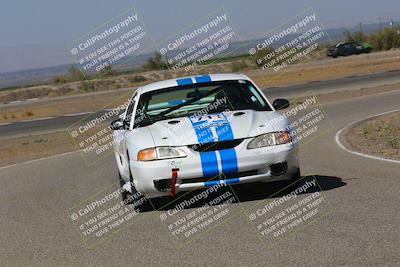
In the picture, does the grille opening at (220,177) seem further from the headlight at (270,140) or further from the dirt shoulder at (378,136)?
the dirt shoulder at (378,136)

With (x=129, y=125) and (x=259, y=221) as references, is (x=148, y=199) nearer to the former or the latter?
(x=129, y=125)

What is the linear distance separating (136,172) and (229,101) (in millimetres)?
1776

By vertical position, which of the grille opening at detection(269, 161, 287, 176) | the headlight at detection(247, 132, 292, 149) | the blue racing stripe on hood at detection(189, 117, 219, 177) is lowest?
the grille opening at detection(269, 161, 287, 176)

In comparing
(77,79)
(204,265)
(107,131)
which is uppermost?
(204,265)

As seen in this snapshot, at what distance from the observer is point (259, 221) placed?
716 cm

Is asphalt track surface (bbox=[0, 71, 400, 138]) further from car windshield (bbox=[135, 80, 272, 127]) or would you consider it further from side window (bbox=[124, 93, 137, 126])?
car windshield (bbox=[135, 80, 272, 127])

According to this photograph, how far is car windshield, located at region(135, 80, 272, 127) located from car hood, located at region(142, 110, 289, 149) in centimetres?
39

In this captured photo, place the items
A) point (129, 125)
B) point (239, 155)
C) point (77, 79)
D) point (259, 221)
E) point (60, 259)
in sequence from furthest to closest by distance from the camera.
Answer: point (77, 79)
point (129, 125)
point (239, 155)
point (259, 221)
point (60, 259)

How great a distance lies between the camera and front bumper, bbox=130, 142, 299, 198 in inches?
311

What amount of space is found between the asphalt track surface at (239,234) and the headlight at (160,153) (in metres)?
0.64

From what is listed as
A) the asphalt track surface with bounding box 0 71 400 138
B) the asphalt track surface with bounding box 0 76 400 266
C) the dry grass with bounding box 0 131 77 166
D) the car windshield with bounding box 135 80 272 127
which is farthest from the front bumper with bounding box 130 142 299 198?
the asphalt track surface with bounding box 0 71 400 138

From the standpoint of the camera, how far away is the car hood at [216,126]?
26.3 feet

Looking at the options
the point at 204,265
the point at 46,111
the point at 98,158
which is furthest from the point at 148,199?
the point at 46,111

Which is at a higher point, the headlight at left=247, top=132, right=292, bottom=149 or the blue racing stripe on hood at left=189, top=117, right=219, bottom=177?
the blue racing stripe on hood at left=189, top=117, right=219, bottom=177
